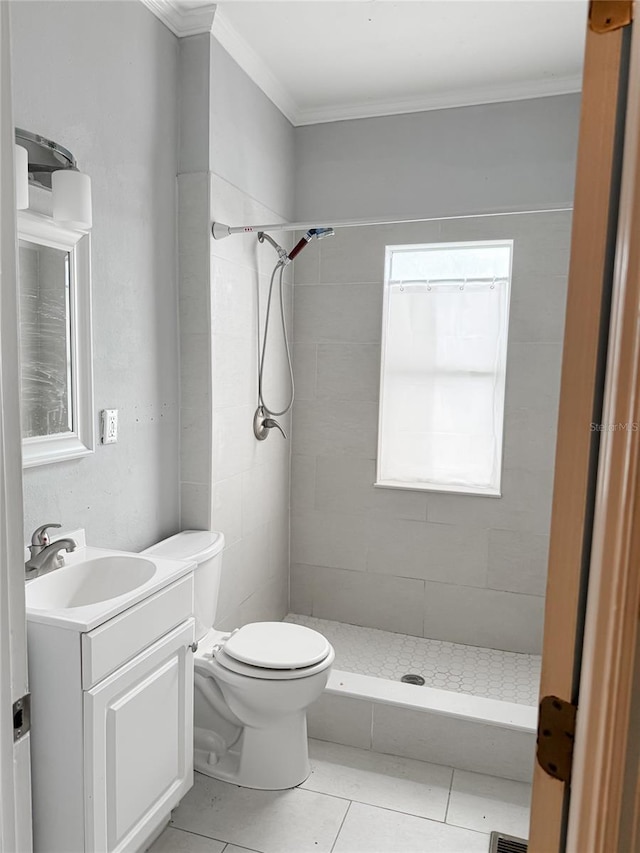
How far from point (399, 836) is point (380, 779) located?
0.27m

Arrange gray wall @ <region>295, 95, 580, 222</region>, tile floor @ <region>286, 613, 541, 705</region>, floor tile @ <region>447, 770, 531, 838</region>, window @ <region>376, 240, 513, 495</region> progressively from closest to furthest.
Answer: floor tile @ <region>447, 770, 531, 838</region>
tile floor @ <region>286, 613, 541, 705</region>
gray wall @ <region>295, 95, 580, 222</region>
window @ <region>376, 240, 513, 495</region>

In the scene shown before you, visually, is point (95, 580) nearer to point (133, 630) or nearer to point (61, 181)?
point (133, 630)

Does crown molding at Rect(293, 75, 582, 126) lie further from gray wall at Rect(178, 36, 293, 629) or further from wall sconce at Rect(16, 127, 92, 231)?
wall sconce at Rect(16, 127, 92, 231)

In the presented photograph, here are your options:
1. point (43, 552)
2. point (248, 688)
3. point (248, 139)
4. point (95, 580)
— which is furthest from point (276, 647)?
point (248, 139)

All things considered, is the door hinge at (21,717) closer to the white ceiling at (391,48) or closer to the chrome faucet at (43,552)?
the chrome faucet at (43,552)

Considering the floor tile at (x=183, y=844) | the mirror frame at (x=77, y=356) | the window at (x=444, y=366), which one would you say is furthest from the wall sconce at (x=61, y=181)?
the floor tile at (x=183, y=844)

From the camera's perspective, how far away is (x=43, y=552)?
1549 millimetres

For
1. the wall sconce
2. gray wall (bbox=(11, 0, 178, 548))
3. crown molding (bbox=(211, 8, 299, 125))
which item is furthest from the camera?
crown molding (bbox=(211, 8, 299, 125))

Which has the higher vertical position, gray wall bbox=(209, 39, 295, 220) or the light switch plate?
gray wall bbox=(209, 39, 295, 220)

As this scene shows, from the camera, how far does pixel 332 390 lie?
119 inches

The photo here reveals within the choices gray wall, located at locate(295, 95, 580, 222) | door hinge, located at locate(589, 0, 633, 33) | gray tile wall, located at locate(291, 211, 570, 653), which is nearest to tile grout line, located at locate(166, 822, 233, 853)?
gray tile wall, located at locate(291, 211, 570, 653)

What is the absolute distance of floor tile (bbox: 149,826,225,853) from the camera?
1.76 m

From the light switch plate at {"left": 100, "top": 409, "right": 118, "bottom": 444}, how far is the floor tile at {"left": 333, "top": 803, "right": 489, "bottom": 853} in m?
1.43

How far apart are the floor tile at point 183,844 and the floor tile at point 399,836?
0.37 meters
